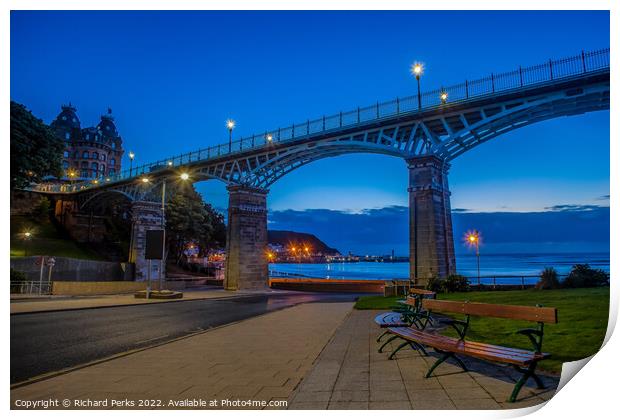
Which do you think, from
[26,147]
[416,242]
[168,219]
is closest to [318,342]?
[416,242]

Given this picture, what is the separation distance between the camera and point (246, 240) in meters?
36.6

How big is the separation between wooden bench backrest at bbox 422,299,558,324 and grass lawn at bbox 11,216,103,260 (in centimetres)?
5075

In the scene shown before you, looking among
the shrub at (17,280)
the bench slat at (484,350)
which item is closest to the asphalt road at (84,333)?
the bench slat at (484,350)

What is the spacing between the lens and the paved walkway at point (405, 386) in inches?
182

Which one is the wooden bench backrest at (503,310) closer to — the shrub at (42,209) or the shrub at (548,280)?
the shrub at (548,280)

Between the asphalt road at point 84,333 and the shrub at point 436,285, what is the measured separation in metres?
9.71

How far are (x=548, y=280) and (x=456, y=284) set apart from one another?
399cm

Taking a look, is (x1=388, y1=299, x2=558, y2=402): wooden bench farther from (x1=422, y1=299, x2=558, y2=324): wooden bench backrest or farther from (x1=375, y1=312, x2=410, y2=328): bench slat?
(x1=375, y1=312, x2=410, y2=328): bench slat

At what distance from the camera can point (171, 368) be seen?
21.7ft
